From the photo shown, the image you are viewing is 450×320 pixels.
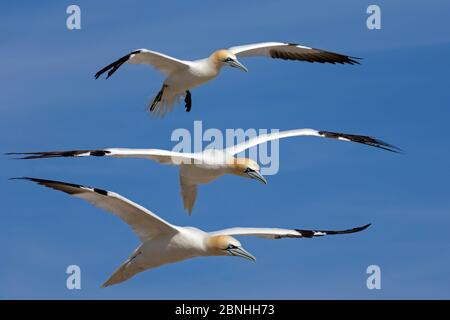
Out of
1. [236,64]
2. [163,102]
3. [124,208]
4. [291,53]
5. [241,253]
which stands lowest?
[241,253]

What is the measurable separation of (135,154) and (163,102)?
438 cm

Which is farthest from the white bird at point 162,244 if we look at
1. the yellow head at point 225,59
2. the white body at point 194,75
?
the yellow head at point 225,59

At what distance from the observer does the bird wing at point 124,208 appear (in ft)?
51.0

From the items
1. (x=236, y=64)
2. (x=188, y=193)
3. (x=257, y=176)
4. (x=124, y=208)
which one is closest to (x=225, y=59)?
(x=236, y=64)

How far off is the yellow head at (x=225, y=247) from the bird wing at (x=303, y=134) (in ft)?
9.09

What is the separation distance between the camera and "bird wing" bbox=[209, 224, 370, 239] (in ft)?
59.1

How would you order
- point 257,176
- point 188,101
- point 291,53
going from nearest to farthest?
point 257,176
point 188,101
point 291,53

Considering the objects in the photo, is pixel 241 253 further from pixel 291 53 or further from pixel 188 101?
pixel 291 53

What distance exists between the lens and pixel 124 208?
16484 mm

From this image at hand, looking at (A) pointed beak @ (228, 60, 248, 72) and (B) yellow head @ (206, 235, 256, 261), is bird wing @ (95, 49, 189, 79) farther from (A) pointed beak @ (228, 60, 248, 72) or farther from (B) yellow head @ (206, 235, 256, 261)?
(B) yellow head @ (206, 235, 256, 261)

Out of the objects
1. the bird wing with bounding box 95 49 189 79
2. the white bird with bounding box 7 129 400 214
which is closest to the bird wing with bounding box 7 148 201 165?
the white bird with bounding box 7 129 400 214

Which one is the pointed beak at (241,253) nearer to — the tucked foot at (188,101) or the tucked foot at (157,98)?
the tucked foot at (157,98)

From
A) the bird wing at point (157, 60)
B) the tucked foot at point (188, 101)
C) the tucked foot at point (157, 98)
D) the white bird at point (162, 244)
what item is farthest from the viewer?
the tucked foot at point (188, 101)

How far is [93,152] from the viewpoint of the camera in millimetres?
17500
